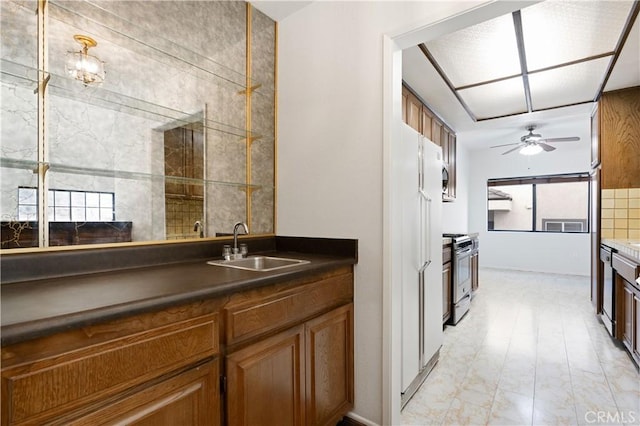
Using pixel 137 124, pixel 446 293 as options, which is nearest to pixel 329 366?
pixel 137 124

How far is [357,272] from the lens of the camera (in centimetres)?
178

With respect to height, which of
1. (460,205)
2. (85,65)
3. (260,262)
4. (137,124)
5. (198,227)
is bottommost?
(260,262)

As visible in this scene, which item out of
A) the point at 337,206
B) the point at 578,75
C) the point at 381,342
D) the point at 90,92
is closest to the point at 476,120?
the point at 578,75

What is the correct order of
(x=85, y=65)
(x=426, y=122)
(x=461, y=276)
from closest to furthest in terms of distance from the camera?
(x=85, y=65)
(x=461, y=276)
(x=426, y=122)

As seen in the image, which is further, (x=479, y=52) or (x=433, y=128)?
(x=433, y=128)

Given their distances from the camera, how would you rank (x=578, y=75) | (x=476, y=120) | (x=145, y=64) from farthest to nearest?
(x=476, y=120)
(x=578, y=75)
(x=145, y=64)

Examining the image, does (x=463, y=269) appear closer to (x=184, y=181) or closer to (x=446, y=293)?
(x=446, y=293)

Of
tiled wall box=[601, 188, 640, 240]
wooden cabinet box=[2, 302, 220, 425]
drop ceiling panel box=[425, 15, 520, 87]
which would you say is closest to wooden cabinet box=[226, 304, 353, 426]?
wooden cabinet box=[2, 302, 220, 425]

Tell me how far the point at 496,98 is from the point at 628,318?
2410mm

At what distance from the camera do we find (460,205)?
612 cm

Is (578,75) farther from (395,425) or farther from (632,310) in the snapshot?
(395,425)

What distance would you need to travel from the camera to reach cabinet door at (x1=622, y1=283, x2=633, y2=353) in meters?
2.39

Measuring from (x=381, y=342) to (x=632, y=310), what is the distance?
2145mm

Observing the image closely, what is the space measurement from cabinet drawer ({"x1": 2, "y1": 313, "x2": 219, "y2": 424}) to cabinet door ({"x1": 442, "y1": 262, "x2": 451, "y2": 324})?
8.71 ft
